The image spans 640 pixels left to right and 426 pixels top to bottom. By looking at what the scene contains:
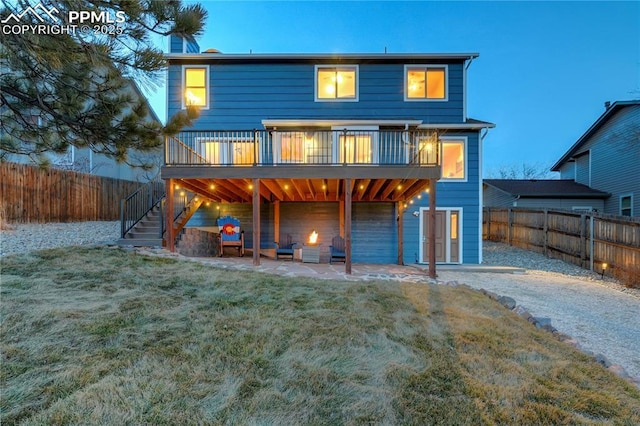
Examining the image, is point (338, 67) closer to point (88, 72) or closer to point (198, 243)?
point (198, 243)

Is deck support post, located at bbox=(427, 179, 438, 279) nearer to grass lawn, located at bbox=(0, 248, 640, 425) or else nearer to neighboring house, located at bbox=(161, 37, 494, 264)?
grass lawn, located at bbox=(0, 248, 640, 425)

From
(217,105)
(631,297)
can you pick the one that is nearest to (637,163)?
(631,297)

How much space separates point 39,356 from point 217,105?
8.33 metres

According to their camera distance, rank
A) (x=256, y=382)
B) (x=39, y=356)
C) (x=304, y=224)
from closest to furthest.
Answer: (x=256, y=382) < (x=39, y=356) < (x=304, y=224)

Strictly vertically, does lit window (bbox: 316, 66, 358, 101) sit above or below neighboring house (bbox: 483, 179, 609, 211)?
above

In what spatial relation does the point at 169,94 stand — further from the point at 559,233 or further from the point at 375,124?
the point at 559,233

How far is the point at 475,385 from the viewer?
91.1 inches

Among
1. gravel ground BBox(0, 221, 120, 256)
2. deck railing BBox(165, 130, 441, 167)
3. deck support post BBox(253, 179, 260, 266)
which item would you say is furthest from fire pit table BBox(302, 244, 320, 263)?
gravel ground BBox(0, 221, 120, 256)

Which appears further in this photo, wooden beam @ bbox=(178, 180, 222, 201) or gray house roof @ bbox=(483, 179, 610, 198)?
gray house roof @ bbox=(483, 179, 610, 198)

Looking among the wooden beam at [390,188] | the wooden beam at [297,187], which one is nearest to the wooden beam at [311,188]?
the wooden beam at [297,187]

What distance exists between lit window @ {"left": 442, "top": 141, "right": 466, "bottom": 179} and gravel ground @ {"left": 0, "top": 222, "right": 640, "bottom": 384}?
3.06m

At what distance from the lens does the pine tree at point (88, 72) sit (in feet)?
8.81

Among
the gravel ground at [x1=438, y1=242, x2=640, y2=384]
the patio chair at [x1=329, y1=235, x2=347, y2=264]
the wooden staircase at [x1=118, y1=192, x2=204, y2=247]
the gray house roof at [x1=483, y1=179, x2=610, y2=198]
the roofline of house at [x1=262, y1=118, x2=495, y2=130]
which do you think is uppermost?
the roofline of house at [x1=262, y1=118, x2=495, y2=130]

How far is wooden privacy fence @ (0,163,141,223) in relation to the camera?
8.84 metres
